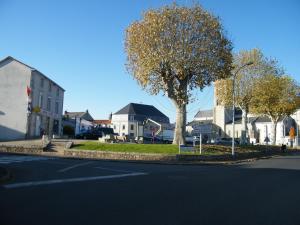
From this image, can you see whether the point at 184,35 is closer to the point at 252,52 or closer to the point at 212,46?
the point at 212,46

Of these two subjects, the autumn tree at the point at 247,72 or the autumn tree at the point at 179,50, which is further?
the autumn tree at the point at 247,72

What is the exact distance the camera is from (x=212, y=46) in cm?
3259

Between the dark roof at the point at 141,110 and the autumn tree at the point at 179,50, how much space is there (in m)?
73.2

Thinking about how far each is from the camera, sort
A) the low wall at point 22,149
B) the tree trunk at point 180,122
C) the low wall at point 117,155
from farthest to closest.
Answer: the low wall at point 22,149 → the tree trunk at point 180,122 → the low wall at point 117,155

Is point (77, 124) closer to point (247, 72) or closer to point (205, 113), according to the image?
point (247, 72)

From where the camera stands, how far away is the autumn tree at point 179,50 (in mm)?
32037

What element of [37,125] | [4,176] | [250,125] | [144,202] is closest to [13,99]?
[37,125]

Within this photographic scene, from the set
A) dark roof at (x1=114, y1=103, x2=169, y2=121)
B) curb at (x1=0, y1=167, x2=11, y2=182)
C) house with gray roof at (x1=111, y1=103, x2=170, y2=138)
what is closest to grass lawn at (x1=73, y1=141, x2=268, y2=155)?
curb at (x1=0, y1=167, x2=11, y2=182)

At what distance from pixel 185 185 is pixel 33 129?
132 feet

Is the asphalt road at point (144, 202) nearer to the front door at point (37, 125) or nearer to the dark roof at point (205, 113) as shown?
the front door at point (37, 125)

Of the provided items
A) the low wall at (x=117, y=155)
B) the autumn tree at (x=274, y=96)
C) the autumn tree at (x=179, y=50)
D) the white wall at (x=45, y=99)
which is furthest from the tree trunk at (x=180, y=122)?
the white wall at (x=45, y=99)

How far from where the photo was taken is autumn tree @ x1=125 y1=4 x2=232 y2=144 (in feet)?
105

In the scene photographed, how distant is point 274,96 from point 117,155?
2877cm

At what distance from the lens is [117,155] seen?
30406 mm
